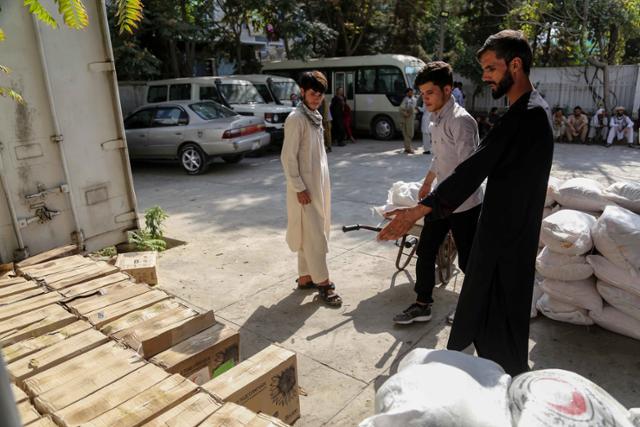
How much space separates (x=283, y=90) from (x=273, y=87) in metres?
0.31

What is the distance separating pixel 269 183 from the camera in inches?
344

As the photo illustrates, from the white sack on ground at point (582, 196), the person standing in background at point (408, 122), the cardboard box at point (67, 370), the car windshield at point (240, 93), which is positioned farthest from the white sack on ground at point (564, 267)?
the car windshield at point (240, 93)

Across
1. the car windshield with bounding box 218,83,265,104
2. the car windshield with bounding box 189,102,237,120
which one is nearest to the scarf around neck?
the car windshield with bounding box 189,102,237,120

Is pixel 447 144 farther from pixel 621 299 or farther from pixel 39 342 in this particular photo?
pixel 39 342

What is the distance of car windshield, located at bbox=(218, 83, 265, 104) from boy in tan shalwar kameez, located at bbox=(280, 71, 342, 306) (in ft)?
27.5

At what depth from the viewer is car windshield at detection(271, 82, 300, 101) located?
519 inches

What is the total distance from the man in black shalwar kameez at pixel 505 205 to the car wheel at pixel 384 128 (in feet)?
39.9

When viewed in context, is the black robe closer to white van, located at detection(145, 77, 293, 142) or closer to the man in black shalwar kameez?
the man in black shalwar kameez

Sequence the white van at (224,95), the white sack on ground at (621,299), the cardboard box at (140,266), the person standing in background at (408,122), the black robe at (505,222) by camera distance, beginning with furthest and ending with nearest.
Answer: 1. the person standing in background at (408,122)
2. the white van at (224,95)
3. the cardboard box at (140,266)
4. the white sack on ground at (621,299)
5. the black robe at (505,222)

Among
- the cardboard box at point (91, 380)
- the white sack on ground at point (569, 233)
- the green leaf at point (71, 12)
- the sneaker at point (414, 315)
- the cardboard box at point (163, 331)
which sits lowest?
the sneaker at point (414, 315)

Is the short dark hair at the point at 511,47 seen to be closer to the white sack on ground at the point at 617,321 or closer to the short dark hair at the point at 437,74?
the short dark hair at the point at 437,74

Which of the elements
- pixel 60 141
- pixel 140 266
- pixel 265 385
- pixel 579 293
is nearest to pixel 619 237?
pixel 579 293

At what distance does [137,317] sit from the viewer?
2.60m

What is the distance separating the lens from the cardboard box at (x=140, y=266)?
167 inches
